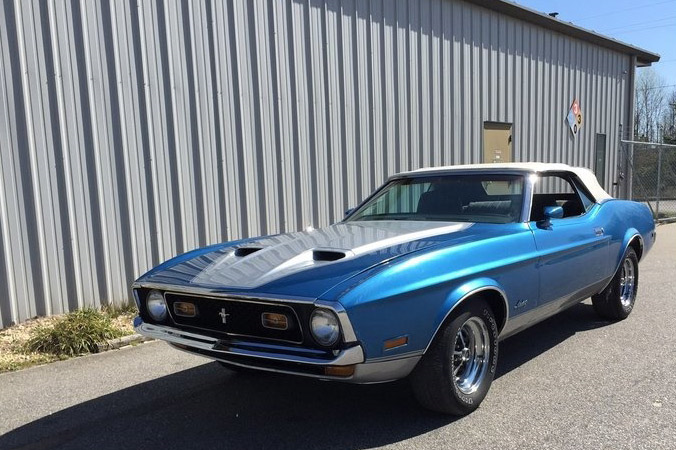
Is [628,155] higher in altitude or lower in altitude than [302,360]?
higher

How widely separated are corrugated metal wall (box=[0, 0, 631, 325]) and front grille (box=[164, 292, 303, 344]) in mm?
3004

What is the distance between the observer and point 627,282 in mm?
5422

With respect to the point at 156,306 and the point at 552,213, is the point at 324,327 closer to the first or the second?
the point at 156,306

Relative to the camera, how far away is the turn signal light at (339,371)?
272cm

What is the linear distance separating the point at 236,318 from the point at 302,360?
1.65ft

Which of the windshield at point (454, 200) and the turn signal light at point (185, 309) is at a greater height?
the windshield at point (454, 200)

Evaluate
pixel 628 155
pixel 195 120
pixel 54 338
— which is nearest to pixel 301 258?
pixel 54 338

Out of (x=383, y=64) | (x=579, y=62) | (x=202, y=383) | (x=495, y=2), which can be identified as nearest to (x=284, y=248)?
(x=202, y=383)

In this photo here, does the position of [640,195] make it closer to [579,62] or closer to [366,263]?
[579,62]

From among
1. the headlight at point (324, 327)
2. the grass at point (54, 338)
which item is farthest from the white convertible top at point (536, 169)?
the grass at point (54, 338)

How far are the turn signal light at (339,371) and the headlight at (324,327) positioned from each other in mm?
115

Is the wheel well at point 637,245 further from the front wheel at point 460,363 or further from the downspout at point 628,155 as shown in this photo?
the downspout at point 628,155

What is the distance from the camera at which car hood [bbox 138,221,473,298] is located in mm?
2902

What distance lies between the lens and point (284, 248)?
140 inches
